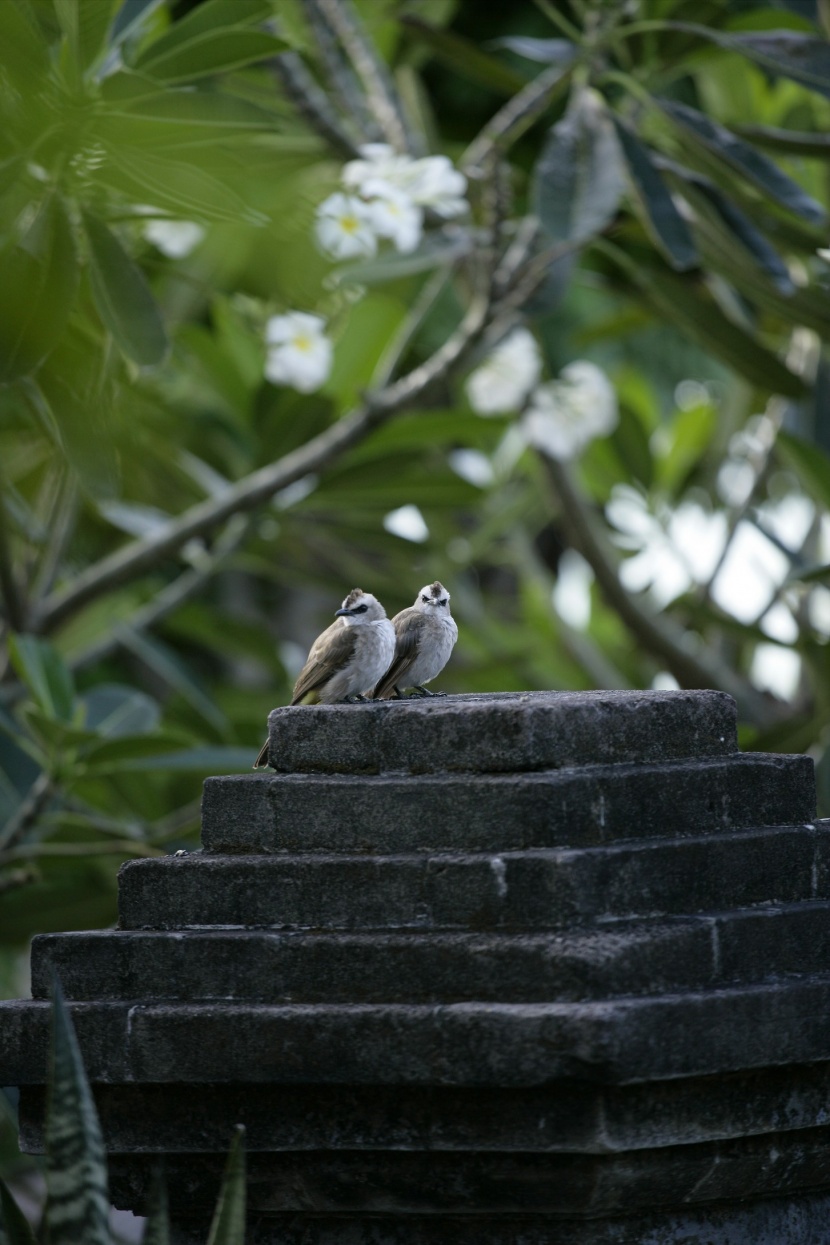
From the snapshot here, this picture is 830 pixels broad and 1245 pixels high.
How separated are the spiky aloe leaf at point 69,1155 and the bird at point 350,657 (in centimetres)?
93

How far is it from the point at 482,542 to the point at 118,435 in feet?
18.8

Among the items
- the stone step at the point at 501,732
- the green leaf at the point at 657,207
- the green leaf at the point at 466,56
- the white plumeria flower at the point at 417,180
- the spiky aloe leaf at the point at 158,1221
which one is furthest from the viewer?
the green leaf at the point at 466,56

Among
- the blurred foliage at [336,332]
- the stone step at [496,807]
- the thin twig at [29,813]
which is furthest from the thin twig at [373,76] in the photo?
the stone step at [496,807]

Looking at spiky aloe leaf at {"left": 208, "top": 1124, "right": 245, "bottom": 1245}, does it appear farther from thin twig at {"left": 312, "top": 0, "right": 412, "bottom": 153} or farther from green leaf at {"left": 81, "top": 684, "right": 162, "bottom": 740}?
thin twig at {"left": 312, "top": 0, "right": 412, "bottom": 153}

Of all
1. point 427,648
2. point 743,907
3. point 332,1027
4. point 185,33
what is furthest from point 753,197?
point 332,1027

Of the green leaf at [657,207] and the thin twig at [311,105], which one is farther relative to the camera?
the thin twig at [311,105]

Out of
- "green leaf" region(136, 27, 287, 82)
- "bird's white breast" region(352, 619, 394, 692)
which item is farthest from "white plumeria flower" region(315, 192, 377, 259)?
"bird's white breast" region(352, 619, 394, 692)

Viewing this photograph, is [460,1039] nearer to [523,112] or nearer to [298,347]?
[523,112]

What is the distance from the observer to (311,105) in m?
5.60

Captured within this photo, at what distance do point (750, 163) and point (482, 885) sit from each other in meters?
2.87

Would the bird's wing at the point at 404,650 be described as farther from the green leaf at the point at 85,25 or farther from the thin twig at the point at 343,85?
the thin twig at the point at 343,85

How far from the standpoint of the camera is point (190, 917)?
9.53 feet

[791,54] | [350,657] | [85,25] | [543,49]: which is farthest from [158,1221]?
[791,54]

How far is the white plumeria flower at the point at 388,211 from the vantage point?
4.84m
